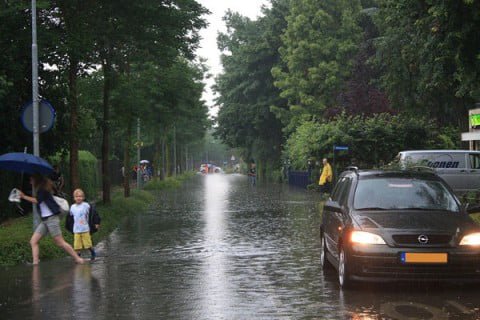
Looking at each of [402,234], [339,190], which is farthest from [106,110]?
[402,234]

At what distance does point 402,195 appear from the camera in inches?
383

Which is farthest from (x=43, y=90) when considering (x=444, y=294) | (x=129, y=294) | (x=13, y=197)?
(x=444, y=294)

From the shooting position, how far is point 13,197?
467 inches

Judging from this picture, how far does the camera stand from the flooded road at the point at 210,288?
7.78 meters

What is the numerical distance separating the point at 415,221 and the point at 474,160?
14576 millimetres

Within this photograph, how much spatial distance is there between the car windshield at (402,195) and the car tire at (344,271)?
739 mm

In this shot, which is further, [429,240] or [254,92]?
[254,92]

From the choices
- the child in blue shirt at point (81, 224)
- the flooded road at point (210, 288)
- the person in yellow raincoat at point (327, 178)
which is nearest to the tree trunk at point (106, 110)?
the flooded road at point (210, 288)

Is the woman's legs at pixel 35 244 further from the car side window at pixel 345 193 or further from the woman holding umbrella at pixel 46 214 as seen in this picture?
the car side window at pixel 345 193

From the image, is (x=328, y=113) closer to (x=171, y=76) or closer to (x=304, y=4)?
(x=304, y=4)

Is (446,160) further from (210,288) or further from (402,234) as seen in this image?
(210,288)

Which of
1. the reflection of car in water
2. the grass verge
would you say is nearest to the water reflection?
the grass verge

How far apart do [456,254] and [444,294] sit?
1.97ft

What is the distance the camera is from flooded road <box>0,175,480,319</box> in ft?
25.5
